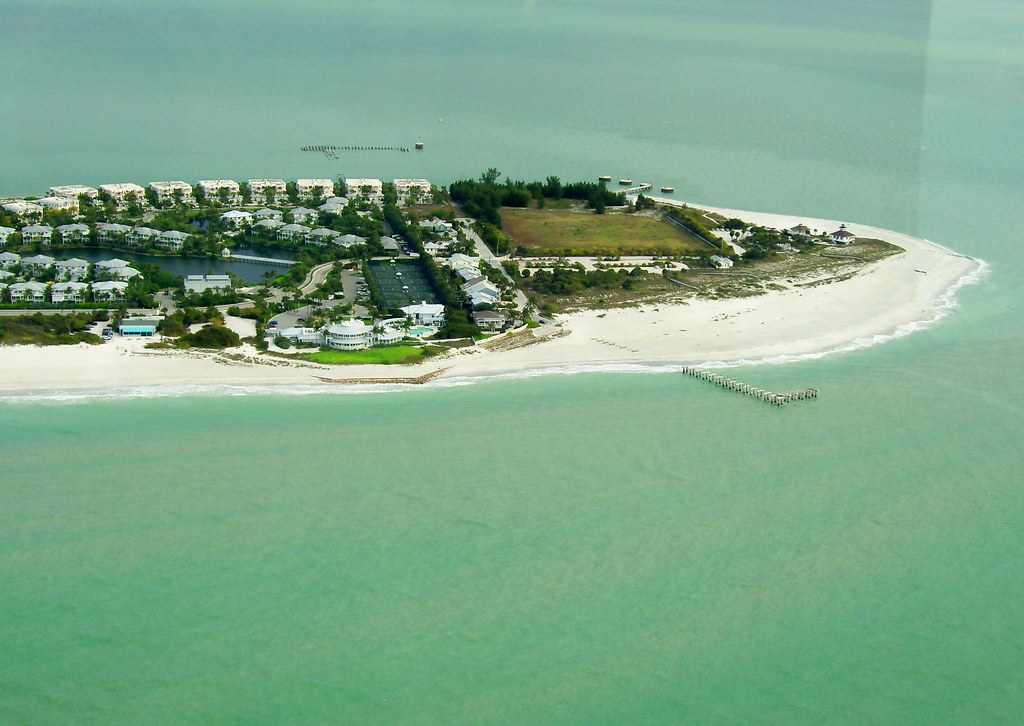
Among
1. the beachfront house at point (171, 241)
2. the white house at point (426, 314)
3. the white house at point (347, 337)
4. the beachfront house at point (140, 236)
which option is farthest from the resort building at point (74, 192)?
the white house at point (347, 337)

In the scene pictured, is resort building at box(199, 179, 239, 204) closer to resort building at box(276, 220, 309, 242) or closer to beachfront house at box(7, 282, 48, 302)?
resort building at box(276, 220, 309, 242)

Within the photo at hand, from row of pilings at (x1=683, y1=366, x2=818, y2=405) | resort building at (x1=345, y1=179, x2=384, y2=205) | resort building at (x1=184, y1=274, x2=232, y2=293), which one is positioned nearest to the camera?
row of pilings at (x1=683, y1=366, x2=818, y2=405)

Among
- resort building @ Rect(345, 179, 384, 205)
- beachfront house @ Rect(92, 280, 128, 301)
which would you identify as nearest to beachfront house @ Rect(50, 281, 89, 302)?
beachfront house @ Rect(92, 280, 128, 301)

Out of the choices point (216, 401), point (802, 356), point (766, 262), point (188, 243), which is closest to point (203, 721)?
point (216, 401)

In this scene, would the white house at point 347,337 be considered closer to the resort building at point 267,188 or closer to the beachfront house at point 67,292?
the beachfront house at point 67,292

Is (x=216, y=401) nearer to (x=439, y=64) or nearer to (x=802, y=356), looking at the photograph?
(x=802, y=356)
